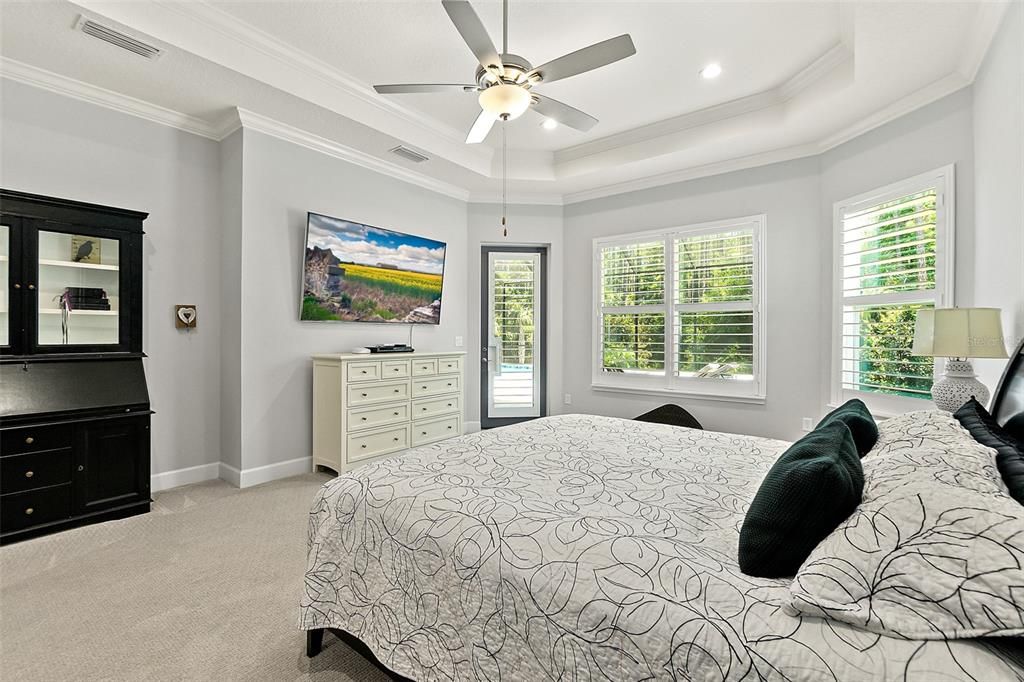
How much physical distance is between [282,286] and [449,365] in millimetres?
1680

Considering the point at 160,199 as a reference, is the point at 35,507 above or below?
below

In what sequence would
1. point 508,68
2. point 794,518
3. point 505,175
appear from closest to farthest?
1. point 794,518
2. point 508,68
3. point 505,175

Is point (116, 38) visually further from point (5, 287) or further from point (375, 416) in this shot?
point (375, 416)

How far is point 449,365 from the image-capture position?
187 inches

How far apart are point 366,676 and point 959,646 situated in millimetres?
1685

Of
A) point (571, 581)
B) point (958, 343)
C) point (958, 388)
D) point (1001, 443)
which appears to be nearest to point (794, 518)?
point (571, 581)

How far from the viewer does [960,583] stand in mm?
814

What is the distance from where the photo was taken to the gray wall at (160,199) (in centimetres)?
305

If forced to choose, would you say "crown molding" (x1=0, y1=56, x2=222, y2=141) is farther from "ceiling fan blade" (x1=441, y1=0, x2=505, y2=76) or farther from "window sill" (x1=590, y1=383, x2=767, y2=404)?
"window sill" (x1=590, y1=383, x2=767, y2=404)

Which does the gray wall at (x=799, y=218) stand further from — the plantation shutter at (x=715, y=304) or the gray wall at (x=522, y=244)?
the gray wall at (x=522, y=244)

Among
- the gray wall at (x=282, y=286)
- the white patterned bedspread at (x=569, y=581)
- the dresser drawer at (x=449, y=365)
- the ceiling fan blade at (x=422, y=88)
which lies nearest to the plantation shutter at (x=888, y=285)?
the white patterned bedspread at (x=569, y=581)

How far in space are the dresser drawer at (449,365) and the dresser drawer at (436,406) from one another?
257mm

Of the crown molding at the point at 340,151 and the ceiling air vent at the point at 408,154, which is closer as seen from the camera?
the crown molding at the point at 340,151

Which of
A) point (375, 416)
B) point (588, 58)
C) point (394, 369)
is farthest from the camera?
point (394, 369)
